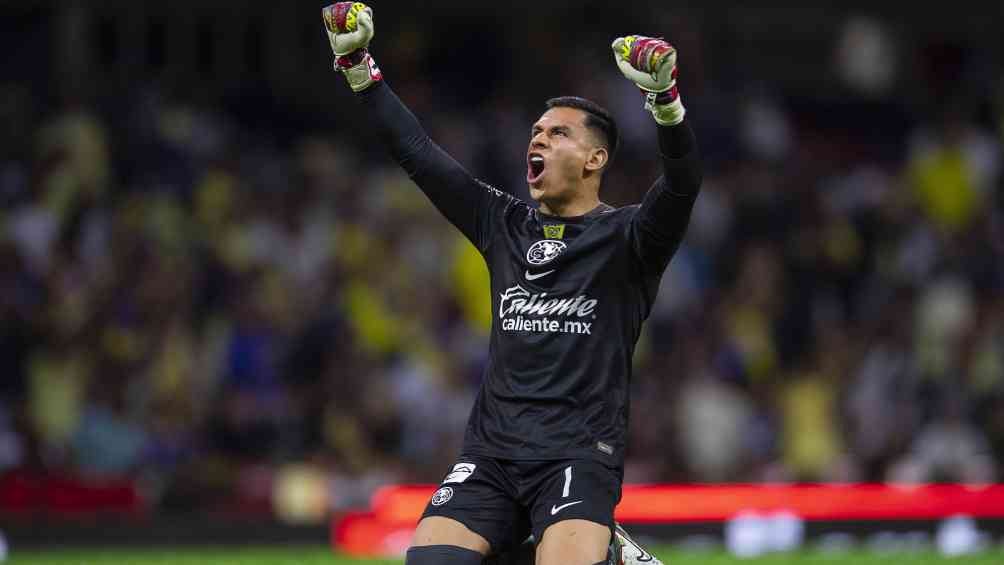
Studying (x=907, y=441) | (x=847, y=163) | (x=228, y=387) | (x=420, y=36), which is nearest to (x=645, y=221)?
(x=228, y=387)

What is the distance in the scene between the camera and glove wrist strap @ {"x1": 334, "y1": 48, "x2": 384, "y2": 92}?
7.18 metres

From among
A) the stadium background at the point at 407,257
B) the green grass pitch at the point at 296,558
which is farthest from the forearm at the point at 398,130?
the stadium background at the point at 407,257

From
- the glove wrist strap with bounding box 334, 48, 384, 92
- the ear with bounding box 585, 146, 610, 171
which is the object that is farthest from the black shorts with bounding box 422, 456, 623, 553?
the glove wrist strap with bounding box 334, 48, 384, 92

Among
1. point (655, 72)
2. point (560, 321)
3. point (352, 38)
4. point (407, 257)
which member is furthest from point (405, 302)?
point (655, 72)

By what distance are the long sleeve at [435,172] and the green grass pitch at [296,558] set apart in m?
4.13

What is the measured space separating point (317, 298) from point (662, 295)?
10.2ft

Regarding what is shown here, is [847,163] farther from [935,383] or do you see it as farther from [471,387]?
[471,387]

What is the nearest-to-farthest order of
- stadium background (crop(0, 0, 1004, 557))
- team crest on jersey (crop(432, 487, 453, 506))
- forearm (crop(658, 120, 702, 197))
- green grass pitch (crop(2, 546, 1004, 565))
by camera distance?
forearm (crop(658, 120, 702, 197)) → team crest on jersey (crop(432, 487, 453, 506)) → green grass pitch (crop(2, 546, 1004, 565)) → stadium background (crop(0, 0, 1004, 557))

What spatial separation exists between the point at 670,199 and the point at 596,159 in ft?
1.81

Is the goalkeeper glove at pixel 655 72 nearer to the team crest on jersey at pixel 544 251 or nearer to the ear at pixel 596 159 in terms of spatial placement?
the ear at pixel 596 159

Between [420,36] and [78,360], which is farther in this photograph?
[420,36]

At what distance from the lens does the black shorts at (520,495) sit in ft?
21.1

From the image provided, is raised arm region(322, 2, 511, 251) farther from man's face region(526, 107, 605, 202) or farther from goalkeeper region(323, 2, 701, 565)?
man's face region(526, 107, 605, 202)

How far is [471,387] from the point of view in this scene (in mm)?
14484
